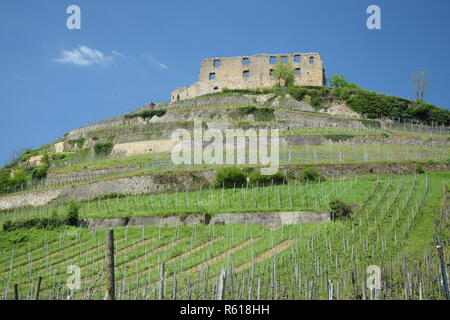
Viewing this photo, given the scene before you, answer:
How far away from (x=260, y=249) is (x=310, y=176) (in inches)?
494

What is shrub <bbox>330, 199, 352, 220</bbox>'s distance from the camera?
30.5m

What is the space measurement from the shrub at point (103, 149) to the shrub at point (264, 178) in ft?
70.9

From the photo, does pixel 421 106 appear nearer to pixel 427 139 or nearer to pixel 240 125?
pixel 427 139

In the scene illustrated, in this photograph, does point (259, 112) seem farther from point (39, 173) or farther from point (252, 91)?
point (39, 173)

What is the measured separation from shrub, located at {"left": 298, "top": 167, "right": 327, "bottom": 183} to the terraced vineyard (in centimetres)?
97

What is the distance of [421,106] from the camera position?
61219 millimetres

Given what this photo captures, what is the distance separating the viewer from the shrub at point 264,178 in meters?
38.0

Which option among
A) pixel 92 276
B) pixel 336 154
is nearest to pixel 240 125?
pixel 336 154

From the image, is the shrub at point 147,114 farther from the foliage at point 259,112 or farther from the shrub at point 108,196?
the shrub at point 108,196

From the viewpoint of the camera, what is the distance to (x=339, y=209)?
101ft

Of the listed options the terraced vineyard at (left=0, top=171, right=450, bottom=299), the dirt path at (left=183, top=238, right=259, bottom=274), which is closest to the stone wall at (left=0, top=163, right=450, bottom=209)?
the terraced vineyard at (left=0, top=171, right=450, bottom=299)

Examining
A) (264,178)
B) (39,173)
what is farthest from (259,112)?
(39,173)

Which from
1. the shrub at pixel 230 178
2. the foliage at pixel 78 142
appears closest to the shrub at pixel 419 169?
the shrub at pixel 230 178
